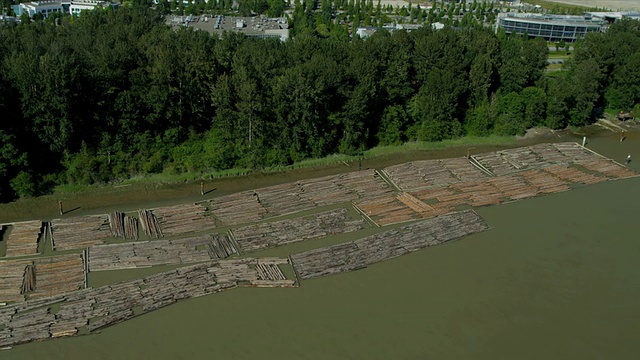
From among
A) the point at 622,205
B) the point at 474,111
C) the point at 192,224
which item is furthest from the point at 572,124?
the point at 192,224

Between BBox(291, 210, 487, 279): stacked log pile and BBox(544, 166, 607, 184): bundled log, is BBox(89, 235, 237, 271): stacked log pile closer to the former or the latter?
BBox(291, 210, 487, 279): stacked log pile

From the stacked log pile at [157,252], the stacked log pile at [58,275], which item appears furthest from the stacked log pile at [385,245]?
the stacked log pile at [58,275]

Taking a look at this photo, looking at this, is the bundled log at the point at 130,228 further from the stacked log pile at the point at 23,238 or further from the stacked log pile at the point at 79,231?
the stacked log pile at the point at 23,238

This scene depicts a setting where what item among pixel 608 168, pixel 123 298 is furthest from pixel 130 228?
pixel 608 168

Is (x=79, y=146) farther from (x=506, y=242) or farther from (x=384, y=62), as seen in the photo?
(x=506, y=242)

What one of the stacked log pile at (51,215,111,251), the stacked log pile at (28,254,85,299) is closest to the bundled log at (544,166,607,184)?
the stacked log pile at (51,215,111,251)

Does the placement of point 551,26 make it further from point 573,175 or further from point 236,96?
point 236,96
